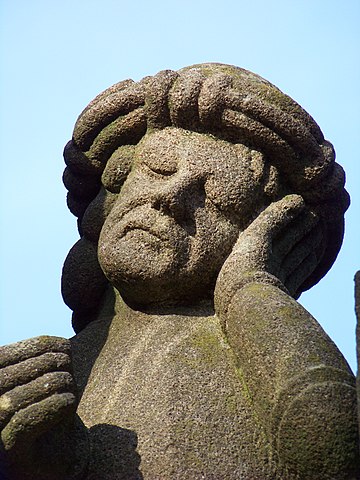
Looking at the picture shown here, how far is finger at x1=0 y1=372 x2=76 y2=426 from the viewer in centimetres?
398

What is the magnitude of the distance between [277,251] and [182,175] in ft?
1.66

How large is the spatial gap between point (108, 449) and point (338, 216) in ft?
5.28

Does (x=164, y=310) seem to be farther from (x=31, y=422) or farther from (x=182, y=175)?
(x=31, y=422)

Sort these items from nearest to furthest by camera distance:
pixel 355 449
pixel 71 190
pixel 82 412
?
pixel 355 449, pixel 82 412, pixel 71 190

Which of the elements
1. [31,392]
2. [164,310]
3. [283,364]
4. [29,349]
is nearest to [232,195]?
[164,310]

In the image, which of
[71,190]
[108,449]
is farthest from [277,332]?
[71,190]

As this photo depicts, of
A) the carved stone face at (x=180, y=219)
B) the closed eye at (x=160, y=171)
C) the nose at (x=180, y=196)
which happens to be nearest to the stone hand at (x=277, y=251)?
the carved stone face at (x=180, y=219)

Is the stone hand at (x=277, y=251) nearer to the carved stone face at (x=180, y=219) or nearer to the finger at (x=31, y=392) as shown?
the carved stone face at (x=180, y=219)

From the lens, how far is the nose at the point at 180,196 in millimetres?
4801

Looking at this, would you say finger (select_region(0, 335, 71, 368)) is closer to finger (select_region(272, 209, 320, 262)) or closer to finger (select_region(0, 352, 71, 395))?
finger (select_region(0, 352, 71, 395))

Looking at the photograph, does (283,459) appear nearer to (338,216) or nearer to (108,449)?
(108,449)

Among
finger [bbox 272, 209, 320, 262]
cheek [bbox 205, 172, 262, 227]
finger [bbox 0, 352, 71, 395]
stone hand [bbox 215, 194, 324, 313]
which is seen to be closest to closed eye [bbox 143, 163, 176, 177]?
cheek [bbox 205, 172, 262, 227]

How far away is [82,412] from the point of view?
180 inches

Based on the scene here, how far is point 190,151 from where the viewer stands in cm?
493
